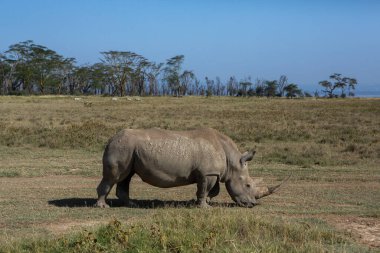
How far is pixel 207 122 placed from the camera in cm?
3403

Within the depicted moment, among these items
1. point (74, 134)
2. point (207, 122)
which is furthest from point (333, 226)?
point (207, 122)

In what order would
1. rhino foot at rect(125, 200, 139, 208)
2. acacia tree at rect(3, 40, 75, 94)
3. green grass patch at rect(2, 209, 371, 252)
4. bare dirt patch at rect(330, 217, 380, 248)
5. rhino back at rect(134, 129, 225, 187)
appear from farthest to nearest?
acacia tree at rect(3, 40, 75, 94), rhino foot at rect(125, 200, 139, 208), rhino back at rect(134, 129, 225, 187), bare dirt patch at rect(330, 217, 380, 248), green grass patch at rect(2, 209, 371, 252)

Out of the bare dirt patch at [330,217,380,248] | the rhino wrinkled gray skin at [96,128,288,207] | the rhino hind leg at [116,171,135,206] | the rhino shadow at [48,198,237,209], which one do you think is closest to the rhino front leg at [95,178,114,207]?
the rhino wrinkled gray skin at [96,128,288,207]

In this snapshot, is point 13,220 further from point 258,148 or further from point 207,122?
point 207,122

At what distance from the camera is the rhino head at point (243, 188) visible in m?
11.8

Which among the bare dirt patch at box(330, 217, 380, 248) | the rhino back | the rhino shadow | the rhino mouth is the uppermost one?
the rhino back

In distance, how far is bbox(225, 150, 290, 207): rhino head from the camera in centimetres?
1177

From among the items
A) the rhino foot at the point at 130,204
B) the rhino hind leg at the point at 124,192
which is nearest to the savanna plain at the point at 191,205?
the rhino foot at the point at 130,204

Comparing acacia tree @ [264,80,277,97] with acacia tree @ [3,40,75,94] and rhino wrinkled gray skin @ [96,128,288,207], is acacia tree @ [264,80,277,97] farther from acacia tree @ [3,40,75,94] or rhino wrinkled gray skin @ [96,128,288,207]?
rhino wrinkled gray skin @ [96,128,288,207]

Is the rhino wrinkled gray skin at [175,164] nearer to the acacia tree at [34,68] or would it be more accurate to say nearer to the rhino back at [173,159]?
the rhino back at [173,159]

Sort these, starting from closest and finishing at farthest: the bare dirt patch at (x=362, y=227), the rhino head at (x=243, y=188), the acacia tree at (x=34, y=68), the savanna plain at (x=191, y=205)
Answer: the savanna plain at (x=191, y=205) < the bare dirt patch at (x=362, y=227) < the rhino head at (x=243, y=188) < the acacia tree at (x=34, y=68)

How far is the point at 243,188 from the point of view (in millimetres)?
11836

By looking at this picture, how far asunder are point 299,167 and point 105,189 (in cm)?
804

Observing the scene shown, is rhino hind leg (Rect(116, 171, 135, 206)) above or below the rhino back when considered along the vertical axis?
below
